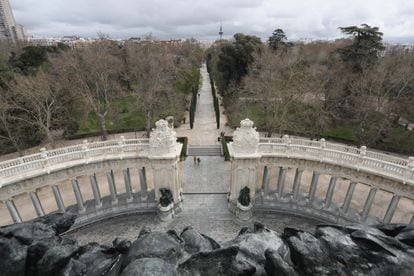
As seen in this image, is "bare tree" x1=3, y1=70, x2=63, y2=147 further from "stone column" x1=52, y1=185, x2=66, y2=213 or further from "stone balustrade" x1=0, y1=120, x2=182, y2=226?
"stone column" x1=52, y1=185, x2=66, y2=213

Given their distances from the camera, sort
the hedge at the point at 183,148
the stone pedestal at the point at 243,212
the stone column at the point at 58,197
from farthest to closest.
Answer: the hedge at the point at 183,148 → the stone pedestal at the point at 243,212 → the stone column at the point at 58,197

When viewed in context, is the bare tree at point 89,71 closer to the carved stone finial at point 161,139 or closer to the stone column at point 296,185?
the carved stone finial at point 161,139

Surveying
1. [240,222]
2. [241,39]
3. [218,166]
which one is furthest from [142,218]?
[241,39]

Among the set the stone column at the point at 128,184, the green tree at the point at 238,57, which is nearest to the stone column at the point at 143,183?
the stone column at the point at 128,184

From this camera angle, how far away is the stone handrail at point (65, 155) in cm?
1784

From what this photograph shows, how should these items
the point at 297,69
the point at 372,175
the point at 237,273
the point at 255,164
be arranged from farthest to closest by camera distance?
the point at 297,69 → the point at 255,164 → the point at 372,175 → the point at 237,273

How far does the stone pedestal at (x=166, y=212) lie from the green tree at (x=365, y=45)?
105 feet

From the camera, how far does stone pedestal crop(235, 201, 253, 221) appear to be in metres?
20.6

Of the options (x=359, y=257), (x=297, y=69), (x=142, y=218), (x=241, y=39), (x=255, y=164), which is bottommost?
(x=142, y=218)

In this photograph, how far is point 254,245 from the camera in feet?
35.2

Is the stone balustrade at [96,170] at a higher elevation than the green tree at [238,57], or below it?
below

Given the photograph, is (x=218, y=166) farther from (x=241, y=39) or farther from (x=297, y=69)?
(x=241, y=39)

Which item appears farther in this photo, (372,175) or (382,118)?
(382,118)

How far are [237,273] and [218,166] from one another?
1993 centimetres
